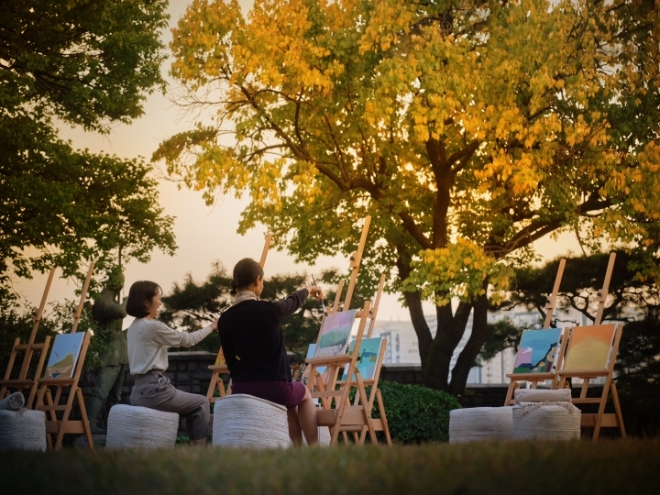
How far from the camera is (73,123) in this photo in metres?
10.3

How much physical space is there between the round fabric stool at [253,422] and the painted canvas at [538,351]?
308 cm

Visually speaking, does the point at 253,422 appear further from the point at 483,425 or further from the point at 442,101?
the point at 442,101

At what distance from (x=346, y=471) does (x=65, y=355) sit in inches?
213

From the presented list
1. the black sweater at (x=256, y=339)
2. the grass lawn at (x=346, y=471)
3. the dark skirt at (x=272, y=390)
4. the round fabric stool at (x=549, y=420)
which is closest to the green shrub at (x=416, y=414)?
the round fabric stool at (x=549, y=420)

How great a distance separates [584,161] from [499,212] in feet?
6.20

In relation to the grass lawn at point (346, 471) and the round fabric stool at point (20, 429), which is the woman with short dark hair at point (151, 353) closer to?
the round fabric stool at point (20, 429)

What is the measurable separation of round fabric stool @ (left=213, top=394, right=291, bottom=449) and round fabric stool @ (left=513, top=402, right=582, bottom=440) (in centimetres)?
184

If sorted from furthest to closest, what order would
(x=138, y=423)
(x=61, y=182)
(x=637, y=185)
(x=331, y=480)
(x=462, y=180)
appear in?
(x=462, y=180), (x=61, y=182), (x=637, y=185), (x=138, y=423), (x=331, y=480)

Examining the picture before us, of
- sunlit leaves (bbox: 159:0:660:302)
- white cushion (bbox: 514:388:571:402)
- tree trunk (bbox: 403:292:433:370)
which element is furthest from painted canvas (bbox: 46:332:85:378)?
tree trunk (bbox: 403:292:433:370)

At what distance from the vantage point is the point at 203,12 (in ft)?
29.6

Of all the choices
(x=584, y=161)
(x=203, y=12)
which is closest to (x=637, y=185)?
(x=584, y=161)

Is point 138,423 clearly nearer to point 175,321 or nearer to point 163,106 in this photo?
point 163,106

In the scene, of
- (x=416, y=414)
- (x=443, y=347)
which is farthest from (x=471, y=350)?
(x=416, y=414)

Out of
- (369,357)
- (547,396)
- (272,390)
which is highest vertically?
(369,357)
